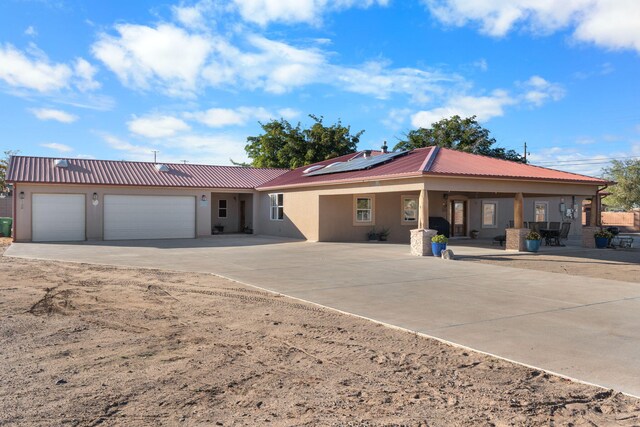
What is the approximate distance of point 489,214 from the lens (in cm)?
2902

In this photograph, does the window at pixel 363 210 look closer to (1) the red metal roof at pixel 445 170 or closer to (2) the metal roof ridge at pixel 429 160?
(1) the red metal roof at pixel 445 170

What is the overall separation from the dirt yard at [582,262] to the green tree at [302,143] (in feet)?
80.8

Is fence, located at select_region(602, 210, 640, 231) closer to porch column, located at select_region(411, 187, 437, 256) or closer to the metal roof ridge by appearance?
the metal roof ridge

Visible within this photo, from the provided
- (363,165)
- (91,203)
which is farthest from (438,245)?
(91,203)

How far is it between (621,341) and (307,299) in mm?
4785

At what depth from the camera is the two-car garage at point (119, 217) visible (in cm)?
2319


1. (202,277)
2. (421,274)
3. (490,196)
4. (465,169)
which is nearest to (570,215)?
(490,196)

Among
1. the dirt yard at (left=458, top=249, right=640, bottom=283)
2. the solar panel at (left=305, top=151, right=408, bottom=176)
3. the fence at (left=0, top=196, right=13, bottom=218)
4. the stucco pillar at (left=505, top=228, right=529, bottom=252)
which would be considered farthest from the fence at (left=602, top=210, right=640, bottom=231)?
the fence at (left=0, top=196, right=13, bottom=218)

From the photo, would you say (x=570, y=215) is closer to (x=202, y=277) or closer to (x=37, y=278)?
(x=202, y=277)

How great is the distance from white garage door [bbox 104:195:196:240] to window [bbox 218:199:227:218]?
447 cm

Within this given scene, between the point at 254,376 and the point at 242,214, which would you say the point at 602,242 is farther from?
the point at 254,376

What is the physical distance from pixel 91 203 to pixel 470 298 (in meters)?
20.2

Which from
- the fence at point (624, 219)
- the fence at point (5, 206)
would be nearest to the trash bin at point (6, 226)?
the fence at point (5, 206)

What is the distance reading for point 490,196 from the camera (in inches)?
1081
